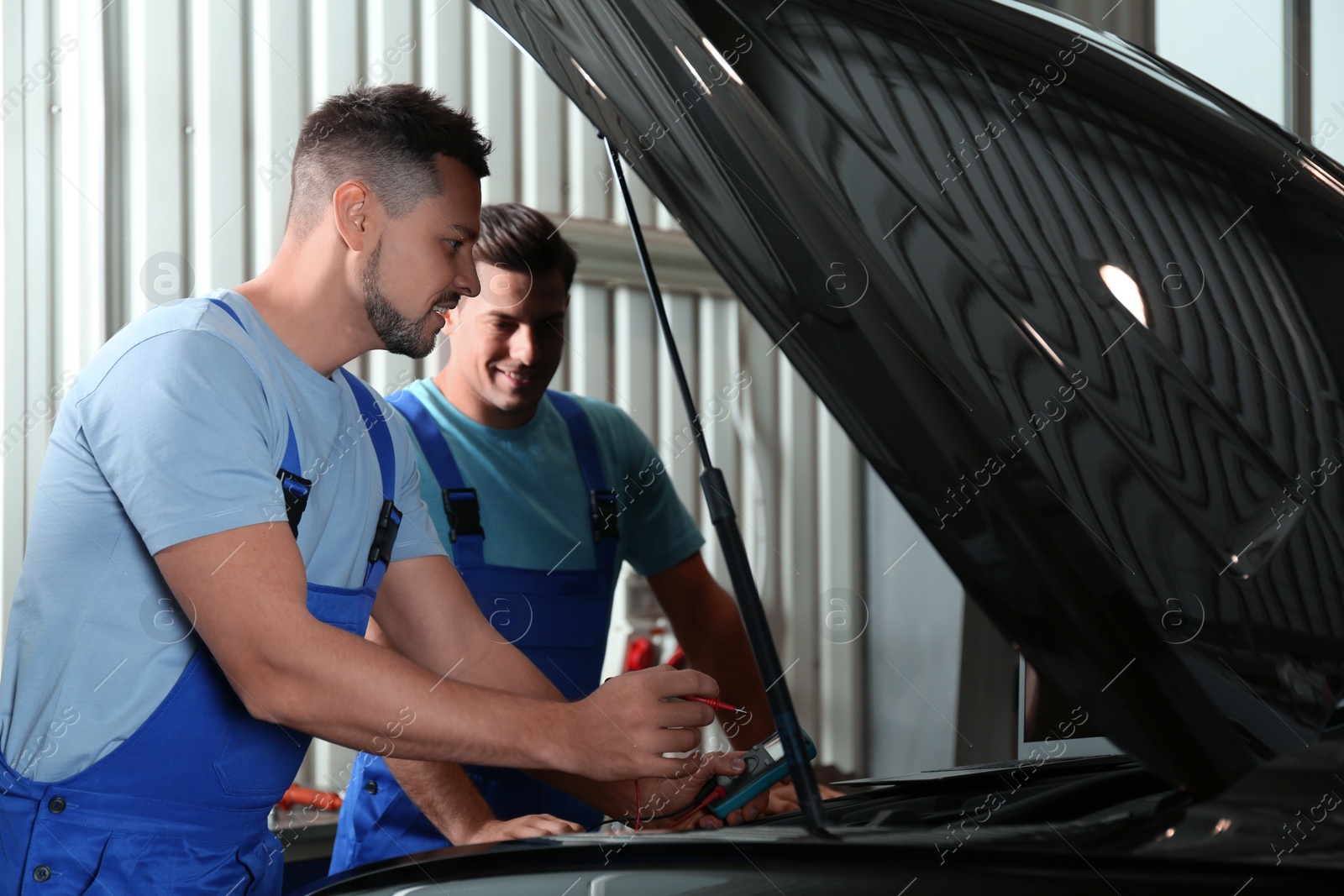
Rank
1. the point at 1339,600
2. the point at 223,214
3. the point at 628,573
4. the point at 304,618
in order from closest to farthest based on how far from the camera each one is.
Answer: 1. the point at 1339,600
2. the point at 304,618
3. the point at 223,214
4. the point at 628,573

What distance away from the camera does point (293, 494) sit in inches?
44.9

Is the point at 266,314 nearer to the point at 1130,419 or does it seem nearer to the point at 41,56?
the point at 1130,419

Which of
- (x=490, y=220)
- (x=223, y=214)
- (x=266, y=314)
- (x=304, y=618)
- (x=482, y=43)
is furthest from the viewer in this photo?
(x=482, y=43)

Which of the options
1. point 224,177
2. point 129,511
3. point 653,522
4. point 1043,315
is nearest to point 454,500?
point 653,522

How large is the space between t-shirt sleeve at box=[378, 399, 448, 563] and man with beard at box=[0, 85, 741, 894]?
11 cm

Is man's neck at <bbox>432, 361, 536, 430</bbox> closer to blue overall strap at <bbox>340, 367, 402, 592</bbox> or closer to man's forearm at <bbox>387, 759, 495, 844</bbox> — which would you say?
blue overall strap at <bbox>340, 367, 402, 592</bbox>

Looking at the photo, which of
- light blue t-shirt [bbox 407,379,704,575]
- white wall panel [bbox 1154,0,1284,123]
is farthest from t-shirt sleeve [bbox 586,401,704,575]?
white wall panel [bbox 1154,0,1284,123]

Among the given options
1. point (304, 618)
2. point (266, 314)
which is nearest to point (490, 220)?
point (266, 314)

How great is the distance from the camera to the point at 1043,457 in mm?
691

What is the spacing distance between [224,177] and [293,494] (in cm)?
187

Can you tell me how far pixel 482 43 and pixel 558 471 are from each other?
1756 mm

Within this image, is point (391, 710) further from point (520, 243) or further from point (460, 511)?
point (520, 243)

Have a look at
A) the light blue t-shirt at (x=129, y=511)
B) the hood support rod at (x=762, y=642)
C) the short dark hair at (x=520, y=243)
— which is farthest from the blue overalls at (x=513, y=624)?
the hood support rod at (x=762, y=642)

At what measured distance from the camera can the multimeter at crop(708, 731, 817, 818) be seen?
3.06 ft
